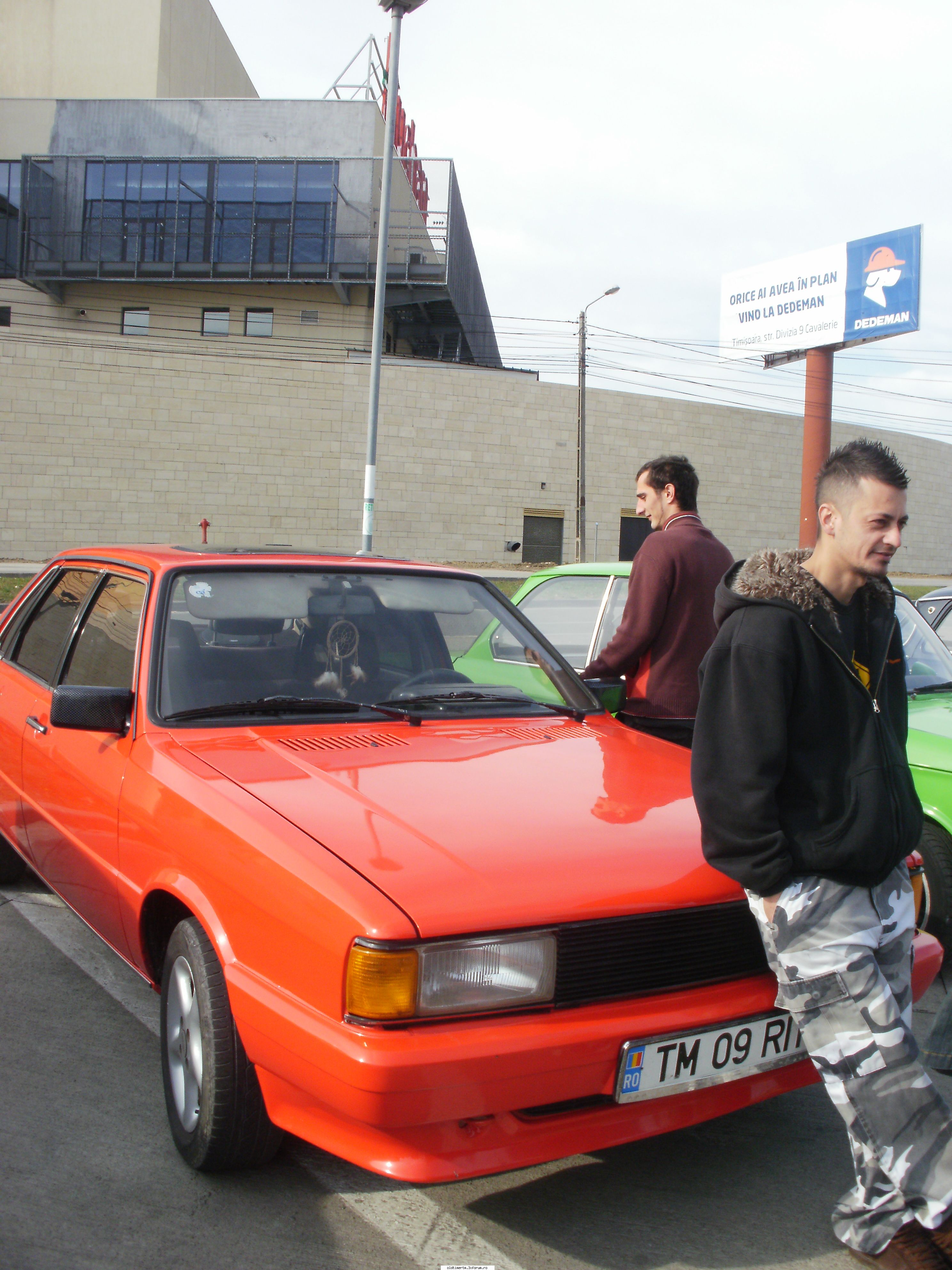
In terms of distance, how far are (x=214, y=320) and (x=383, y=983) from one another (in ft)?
120

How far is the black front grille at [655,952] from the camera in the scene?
2.07 meters

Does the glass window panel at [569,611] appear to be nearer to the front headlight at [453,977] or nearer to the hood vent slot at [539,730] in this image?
the hood vent slot at [539,730]

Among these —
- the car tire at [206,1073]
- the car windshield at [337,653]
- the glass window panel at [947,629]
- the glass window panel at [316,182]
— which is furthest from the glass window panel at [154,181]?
the car tire at [206,1073]

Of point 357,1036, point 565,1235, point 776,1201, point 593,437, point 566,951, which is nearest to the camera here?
point 357,1036

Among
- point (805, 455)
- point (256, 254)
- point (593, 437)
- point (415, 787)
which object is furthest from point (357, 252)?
point (415, 787)

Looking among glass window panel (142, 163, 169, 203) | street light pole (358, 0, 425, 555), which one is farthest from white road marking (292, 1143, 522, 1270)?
glass window panel (142, 163, 169, 203)

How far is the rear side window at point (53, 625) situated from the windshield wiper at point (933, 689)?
11.8 ft

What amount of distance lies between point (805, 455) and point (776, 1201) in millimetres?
35521

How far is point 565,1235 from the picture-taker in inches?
87.4

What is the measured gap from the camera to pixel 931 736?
4.13 metres

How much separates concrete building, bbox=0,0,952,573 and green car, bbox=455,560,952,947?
1117 inches

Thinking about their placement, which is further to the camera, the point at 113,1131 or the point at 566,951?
the point at 113,1131

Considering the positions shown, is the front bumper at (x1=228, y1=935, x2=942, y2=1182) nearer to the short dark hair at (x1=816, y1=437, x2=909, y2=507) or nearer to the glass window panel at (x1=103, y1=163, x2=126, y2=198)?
the short dark hair at (x1=816, y1=437, x2=909, y2=507)

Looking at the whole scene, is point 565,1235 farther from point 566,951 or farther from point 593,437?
point 593,437
